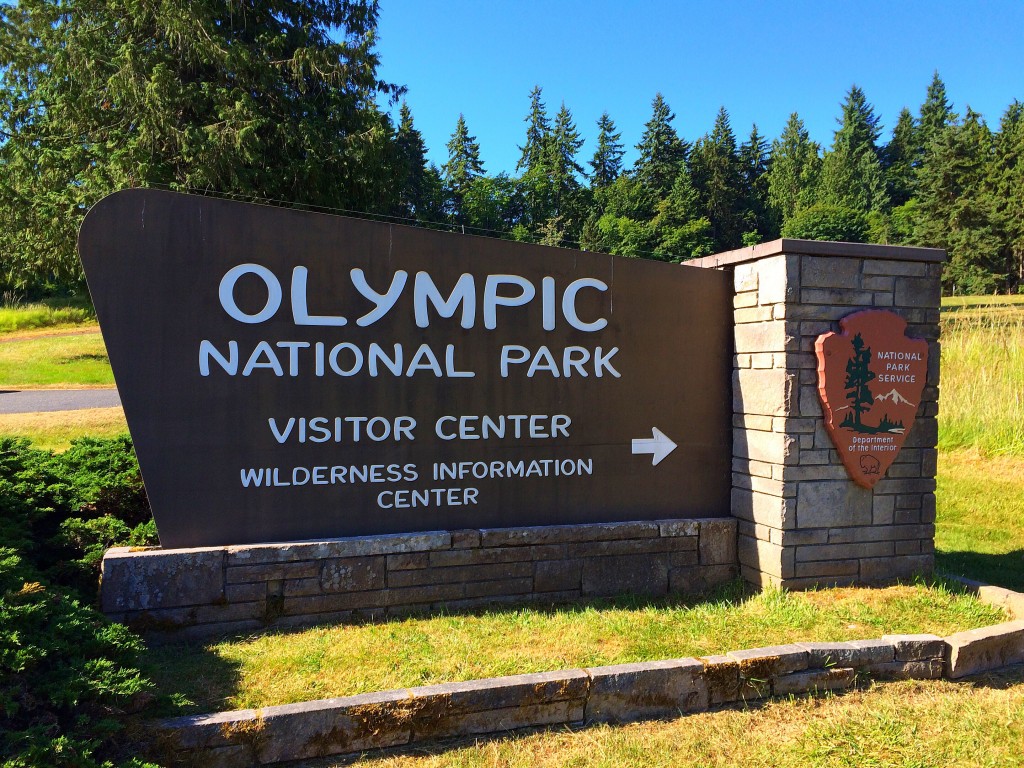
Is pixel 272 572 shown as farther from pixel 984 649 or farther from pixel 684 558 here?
pixel 984 649

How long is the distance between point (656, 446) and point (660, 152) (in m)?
78.4

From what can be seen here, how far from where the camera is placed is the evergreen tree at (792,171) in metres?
79.1

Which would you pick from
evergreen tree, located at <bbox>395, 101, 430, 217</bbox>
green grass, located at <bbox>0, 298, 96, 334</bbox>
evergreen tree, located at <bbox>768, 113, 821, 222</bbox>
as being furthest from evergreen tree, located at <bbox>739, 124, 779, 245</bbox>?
green grass, located at <bbox>0, 298, 96, 334</bbox>

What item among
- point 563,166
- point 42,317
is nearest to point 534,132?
point 563,166

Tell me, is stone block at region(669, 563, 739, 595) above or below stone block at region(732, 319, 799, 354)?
below

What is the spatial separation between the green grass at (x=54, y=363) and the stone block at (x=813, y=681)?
766 inches

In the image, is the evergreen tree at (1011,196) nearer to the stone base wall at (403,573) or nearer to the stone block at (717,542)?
the stone block at (717,542)

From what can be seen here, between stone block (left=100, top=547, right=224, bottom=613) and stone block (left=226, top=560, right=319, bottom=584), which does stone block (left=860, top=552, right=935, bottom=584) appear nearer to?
stone block (left=226, top=560, right=319, bottom=584)

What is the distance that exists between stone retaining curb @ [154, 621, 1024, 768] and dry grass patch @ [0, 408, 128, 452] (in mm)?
7984

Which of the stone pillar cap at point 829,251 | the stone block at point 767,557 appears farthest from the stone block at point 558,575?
the stone pillar cap at point 829,251

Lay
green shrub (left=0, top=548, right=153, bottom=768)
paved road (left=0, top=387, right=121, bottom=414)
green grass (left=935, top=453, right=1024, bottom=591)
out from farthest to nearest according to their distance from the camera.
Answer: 1. paved road (left=0, top=387, right=121, bottom=414)
2. green grass (left=935, top=453, right=1024, bottom=591)
3. green shrub (left=0, top=548, right=153, bottom=768)

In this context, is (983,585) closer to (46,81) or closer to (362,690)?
(362,690)

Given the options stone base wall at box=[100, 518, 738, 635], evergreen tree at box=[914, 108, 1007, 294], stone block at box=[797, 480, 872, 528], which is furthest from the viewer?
evergreen tree at box=[914, 108, 1007, 294]

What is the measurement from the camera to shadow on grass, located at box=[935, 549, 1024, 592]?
238 inches
